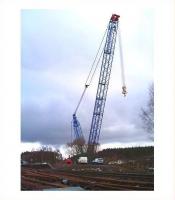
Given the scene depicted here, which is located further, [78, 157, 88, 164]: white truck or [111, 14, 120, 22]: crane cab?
[78, 157, 88, 164]: white truck

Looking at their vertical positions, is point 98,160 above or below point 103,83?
below

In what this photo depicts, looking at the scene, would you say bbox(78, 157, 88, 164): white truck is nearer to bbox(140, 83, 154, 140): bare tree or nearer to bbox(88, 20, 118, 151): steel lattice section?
bbox(88, 20, 118, 151): steel lattice section

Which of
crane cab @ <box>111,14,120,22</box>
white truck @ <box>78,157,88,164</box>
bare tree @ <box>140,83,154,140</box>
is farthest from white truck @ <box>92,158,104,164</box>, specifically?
crane cab @ <box>111,14,120,22</box>

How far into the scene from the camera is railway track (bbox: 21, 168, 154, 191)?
5227 mm

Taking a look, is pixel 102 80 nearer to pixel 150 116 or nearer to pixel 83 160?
pixel 150 116

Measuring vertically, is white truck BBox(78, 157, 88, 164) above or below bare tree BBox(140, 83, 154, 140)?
below

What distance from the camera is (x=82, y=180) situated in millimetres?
5293

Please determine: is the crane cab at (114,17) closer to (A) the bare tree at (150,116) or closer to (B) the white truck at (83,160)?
(A) the bare tree at (150,116)

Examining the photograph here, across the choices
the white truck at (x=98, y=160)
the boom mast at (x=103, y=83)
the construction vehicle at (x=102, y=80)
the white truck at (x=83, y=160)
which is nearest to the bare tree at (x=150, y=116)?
the construction vehicle at (x=102, y=80)

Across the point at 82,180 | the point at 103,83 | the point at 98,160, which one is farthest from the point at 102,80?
the point at 82,180

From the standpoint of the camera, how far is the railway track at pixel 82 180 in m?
5.23

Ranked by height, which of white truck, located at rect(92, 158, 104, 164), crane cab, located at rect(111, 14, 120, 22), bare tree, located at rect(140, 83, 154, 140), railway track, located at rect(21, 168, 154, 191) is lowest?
railway track, located at rect(21, 168, 154, 191)

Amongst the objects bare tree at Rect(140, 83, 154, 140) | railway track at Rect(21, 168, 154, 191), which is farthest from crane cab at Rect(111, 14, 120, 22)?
railway track at Rect(21, 168, 154, 191)

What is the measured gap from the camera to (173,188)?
202 inches
